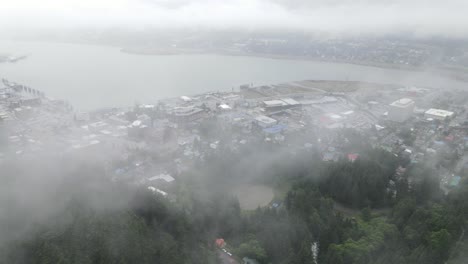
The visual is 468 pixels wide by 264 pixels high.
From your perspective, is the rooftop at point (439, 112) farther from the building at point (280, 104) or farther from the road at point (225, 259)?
the road at point (225, 259)

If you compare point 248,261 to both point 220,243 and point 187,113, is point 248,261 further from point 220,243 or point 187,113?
point 187,113

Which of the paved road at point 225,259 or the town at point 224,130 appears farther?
the town at point 224,130

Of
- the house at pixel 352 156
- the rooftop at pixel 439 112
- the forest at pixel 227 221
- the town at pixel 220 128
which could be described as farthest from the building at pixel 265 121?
the rooftop at pixel 439 112

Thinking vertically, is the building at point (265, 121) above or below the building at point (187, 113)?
below

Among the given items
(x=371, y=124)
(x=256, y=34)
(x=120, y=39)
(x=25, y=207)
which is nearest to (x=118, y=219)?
(x=25, y=207)

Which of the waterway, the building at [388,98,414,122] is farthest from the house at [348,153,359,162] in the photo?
the waterway

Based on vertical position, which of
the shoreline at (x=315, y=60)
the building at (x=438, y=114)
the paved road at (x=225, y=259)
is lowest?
the paved road at (x=225, y=259)

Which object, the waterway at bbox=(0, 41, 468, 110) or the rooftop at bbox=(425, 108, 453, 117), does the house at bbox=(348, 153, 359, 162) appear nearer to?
the rooftop at bbox=(425, 108, 453, 117)

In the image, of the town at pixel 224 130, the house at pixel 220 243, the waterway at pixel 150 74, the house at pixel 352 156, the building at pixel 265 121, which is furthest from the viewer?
the waterway at pixel 150 74

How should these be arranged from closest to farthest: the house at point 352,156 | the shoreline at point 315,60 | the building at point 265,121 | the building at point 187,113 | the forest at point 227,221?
the forest at point 227,221, the house at point 352,156, the building at point 265,121, the building at point 187,113, the shoreline at point 315,60

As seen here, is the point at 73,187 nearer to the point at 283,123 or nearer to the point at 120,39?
the point at 283,123

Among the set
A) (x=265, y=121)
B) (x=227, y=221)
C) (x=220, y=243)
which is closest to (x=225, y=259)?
(x=220, y=243)
